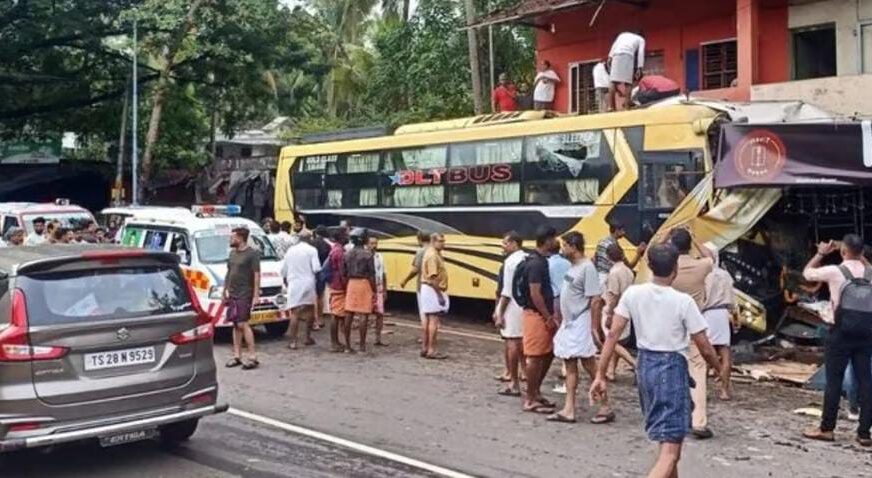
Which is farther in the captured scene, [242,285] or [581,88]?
[581,88]

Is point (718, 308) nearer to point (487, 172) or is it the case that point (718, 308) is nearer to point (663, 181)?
point (663, 181)

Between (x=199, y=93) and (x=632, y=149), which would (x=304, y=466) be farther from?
(x=199, y=93)

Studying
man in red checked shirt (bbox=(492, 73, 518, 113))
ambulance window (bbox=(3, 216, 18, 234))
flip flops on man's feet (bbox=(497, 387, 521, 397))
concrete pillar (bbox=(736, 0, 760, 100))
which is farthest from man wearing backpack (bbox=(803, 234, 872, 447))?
ambulance window (bbox=(3, 216, 18, 234))

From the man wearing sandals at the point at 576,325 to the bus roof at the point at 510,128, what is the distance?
4.52m

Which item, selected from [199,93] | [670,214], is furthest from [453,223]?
[199,93]

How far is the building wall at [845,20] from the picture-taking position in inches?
627

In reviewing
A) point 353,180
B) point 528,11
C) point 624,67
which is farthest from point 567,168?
point 528,11

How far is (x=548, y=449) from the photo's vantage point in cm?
753

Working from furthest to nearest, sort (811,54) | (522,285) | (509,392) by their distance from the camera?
(811,54) < (509,392) < (522,285)

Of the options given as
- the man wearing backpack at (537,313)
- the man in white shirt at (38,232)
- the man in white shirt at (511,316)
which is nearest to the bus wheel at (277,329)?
the man in white shirt at (38,232)

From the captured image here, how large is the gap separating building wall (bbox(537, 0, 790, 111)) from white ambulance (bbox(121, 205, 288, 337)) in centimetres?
925

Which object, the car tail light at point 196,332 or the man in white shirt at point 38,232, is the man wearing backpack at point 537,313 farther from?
the man in white shirt at point 38,232

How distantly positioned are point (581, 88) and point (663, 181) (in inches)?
340

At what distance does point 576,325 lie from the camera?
853cm
